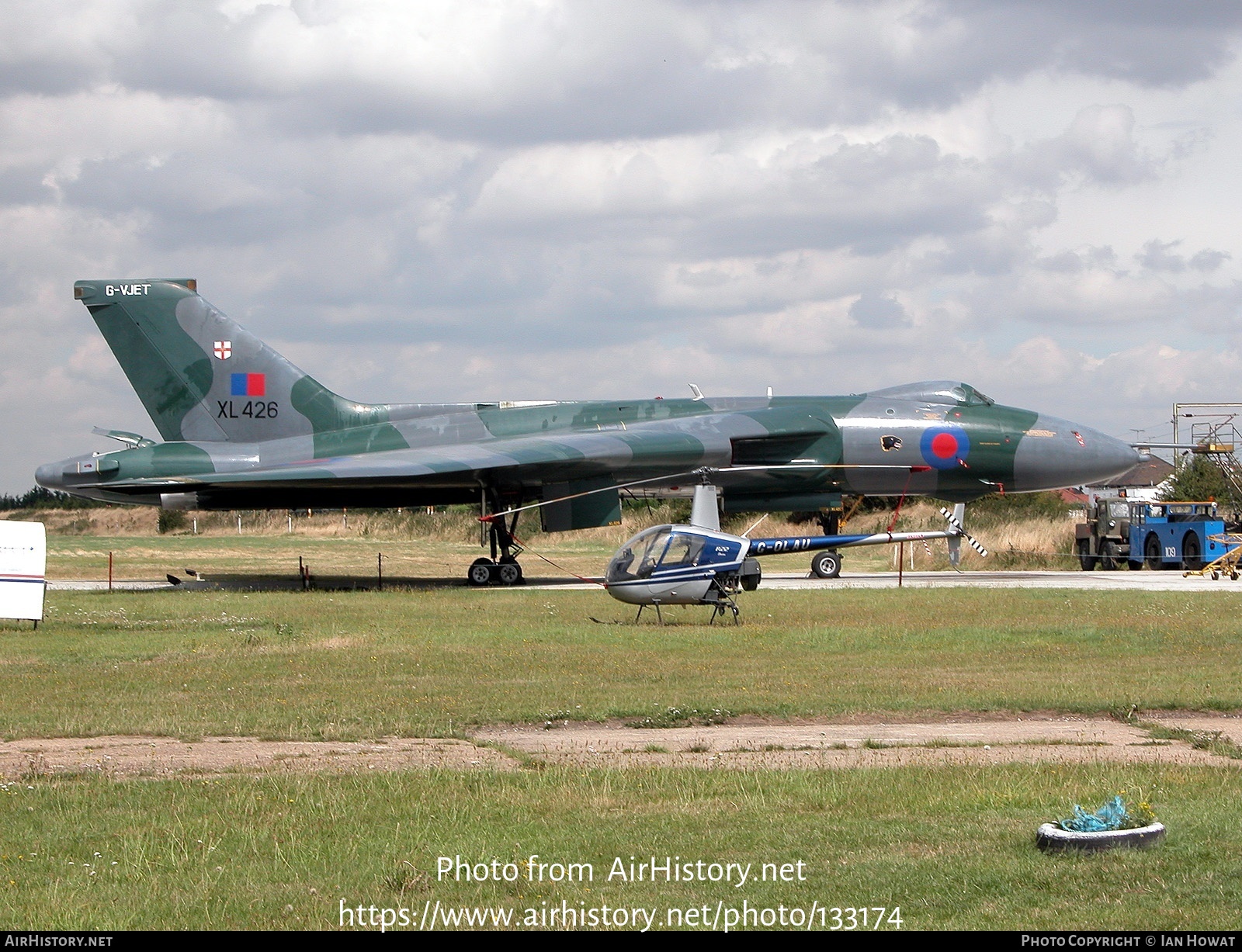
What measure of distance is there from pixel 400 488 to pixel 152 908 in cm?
2309

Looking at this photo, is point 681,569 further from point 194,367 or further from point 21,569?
point 194,367

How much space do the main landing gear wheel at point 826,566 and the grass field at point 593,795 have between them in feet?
40.9

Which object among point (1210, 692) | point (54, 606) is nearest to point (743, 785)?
point (1210, 692)

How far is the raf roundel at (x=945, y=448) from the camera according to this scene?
29.5 meters

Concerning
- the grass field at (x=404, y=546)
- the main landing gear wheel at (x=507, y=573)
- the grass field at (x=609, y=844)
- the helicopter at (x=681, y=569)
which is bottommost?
the grass field at (x=404, y=546)

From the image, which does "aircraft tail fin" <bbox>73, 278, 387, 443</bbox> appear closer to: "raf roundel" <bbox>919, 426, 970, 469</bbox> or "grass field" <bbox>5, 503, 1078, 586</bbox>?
"grass field" <bbox>5, 503, 1078, 586</bbox>

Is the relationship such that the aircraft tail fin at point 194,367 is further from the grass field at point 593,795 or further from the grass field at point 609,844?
the grass field at point 609,844

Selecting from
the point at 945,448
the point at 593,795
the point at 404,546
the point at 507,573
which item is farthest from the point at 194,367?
the point at 404,546

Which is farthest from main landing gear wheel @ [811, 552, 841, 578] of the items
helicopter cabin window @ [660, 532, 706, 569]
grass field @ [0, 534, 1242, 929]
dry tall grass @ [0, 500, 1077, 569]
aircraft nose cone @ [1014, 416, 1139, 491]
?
grass field @ [0, 534, 1242, 929]

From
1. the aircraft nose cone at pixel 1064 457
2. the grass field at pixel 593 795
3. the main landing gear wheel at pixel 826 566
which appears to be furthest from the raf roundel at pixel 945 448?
the grass field at pixel 593 795

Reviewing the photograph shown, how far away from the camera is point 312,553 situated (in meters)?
44.3

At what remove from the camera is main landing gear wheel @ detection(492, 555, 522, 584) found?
28.6 metres

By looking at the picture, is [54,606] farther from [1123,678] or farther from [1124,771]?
[1124,771]

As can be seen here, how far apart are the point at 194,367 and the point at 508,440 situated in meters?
6.92
